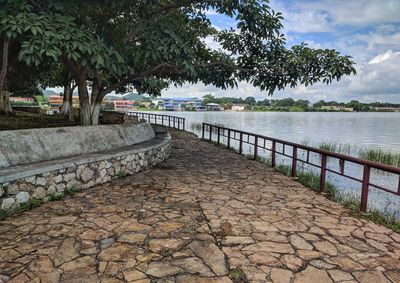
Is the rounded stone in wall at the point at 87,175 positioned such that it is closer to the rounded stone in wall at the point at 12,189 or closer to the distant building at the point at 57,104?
the rounded stone in wall at the point at 12,189

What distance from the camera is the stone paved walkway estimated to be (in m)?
3.39

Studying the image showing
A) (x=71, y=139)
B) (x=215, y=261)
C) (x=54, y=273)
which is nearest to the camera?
(x=54, y=273)

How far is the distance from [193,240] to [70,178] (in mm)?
3394

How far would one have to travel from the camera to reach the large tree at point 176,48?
6633 millimetres

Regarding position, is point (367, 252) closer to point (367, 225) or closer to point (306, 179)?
point (367, 225)

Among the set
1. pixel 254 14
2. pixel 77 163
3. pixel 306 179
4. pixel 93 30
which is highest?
pixel 254 14

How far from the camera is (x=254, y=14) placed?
8.91 m

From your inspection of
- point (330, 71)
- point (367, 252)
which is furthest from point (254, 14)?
point (367, 252)

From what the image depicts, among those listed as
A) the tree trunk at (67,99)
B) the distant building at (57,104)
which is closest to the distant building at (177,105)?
the distant building at (57,104)

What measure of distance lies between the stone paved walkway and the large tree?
2.98m

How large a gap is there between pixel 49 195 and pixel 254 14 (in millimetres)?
7374

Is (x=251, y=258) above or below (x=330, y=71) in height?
below

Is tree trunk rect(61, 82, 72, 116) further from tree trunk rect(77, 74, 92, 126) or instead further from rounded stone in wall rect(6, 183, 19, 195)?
rounded stone in wall rect(6, 183, 19, 195)

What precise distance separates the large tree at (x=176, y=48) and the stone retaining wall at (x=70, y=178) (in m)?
2.24
